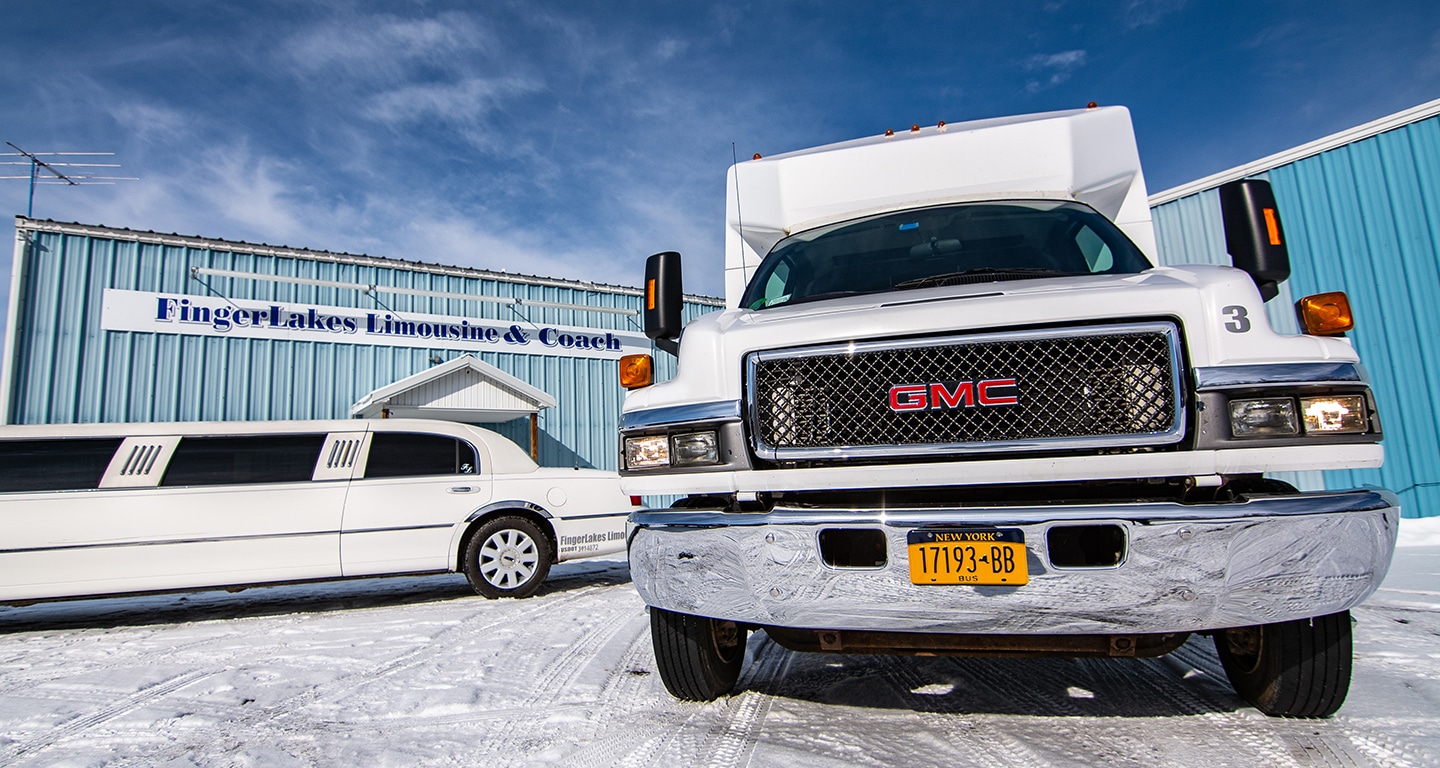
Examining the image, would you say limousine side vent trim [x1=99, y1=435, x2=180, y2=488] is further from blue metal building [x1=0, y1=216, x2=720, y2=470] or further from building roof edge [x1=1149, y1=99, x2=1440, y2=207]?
building roof edge [x1=1149, y1=99, x2=1440, y2=207]

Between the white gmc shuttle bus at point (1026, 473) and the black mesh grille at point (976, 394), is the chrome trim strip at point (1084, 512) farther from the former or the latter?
the black mesh grille at point (976, 394)

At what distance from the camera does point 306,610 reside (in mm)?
5855

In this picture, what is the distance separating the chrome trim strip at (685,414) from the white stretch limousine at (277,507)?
160 inches

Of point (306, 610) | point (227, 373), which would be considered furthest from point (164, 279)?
point (306, 610)

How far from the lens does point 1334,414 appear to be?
78.4 inches

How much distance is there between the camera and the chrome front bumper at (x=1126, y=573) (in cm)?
190

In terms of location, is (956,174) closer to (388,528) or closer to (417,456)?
(417,456)

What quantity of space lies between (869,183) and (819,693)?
258cm

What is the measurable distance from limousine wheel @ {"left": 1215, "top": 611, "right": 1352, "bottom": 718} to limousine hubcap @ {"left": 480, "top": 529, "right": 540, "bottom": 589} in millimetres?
5004

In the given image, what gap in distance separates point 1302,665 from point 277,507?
6.22 meters

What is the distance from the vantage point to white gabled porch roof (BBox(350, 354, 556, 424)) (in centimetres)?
1171

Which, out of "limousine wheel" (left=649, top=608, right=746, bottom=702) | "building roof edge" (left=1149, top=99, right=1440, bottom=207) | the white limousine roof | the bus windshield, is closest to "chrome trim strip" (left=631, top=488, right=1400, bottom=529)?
"limousine wheel" (left=649, top=608, right=746, bottom=702)

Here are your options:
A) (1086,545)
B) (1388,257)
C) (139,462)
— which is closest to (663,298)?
(1086,545)

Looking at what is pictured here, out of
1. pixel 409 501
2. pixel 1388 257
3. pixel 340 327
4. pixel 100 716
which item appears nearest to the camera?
pixel 100 716
